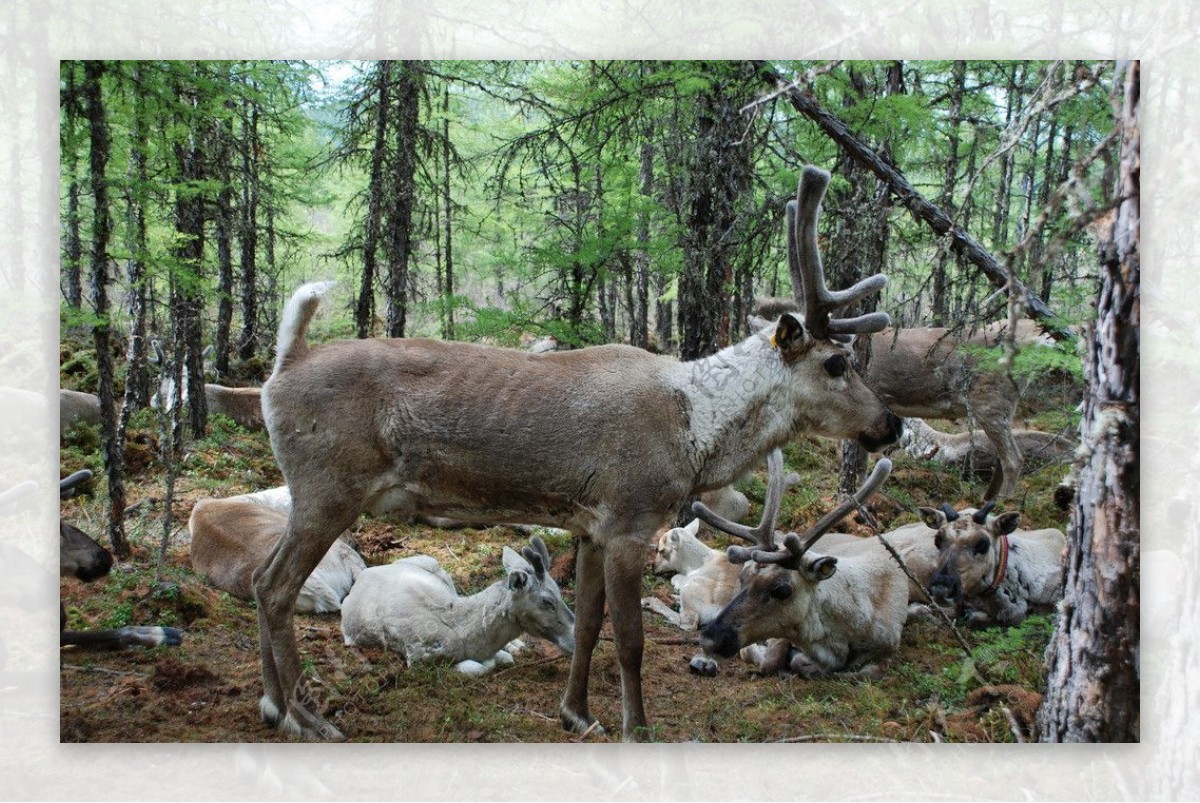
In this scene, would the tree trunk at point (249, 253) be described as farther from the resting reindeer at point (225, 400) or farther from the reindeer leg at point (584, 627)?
the reindeer leg at point (584, 627)

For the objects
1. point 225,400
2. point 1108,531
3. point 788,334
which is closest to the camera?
point 1108,531

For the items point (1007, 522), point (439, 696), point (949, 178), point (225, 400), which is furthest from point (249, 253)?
point (1007, 522)

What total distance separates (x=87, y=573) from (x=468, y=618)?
5.28ft

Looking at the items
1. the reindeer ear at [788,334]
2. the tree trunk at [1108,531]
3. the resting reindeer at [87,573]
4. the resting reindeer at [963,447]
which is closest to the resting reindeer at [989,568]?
the resting reindeer at [963,447]

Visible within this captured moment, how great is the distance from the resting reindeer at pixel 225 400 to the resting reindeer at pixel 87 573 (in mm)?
566

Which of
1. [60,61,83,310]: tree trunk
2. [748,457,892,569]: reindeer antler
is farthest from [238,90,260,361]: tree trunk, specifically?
[748,457,892,569]: reindeer antler

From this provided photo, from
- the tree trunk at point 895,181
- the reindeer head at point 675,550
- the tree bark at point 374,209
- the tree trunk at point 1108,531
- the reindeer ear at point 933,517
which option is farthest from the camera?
the reindeer head at point 675,550

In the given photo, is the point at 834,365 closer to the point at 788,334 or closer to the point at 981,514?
the point at 788,334

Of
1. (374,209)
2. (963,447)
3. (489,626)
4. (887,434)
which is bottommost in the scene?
(489,626)

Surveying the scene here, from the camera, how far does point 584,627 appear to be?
3809 mm

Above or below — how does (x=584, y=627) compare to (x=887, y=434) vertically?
below

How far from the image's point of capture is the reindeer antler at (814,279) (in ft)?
11.8

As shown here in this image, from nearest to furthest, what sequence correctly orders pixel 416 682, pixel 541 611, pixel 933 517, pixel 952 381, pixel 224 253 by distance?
pixel 416 682 → pixel 541 611 → pixel 224 253 → pixel 933 517 → pixel 952 381

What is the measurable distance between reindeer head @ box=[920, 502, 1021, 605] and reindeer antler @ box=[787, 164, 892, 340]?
5.32ft
